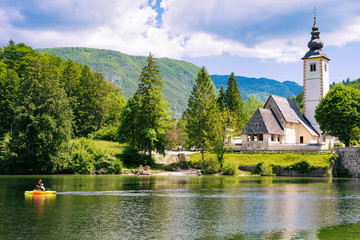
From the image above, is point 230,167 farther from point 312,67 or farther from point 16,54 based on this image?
point 16,54

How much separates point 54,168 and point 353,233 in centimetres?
5239

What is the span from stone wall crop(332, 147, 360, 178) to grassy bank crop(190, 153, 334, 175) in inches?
71.6

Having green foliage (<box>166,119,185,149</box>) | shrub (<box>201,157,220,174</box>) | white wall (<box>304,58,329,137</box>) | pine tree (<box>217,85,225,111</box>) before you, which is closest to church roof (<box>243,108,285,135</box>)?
white wall (<box>304,58,329,137</box>)

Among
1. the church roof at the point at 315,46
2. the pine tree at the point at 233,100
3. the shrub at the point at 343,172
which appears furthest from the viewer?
the pine tree at the point at 233,100

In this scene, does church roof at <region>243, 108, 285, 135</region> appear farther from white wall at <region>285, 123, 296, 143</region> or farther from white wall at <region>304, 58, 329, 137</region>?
white wall at <region>304, 58, 329, 137</region>

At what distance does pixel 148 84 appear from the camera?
73.7 meters

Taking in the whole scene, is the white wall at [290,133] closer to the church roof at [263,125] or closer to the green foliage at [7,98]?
the church roof at [263,125]

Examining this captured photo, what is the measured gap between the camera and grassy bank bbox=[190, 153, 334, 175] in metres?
63.2

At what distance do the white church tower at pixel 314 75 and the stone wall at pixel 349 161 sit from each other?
19.7 metres

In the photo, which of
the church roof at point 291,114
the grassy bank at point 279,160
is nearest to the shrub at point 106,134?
the grassy bank at point 279,160

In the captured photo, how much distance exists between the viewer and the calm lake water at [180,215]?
21312 mm

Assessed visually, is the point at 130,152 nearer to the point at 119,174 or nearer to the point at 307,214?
the point at 119,174

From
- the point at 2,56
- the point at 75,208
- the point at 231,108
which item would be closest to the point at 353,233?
the point at 75,208

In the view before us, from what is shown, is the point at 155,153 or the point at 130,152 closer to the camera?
the point at 130,152
